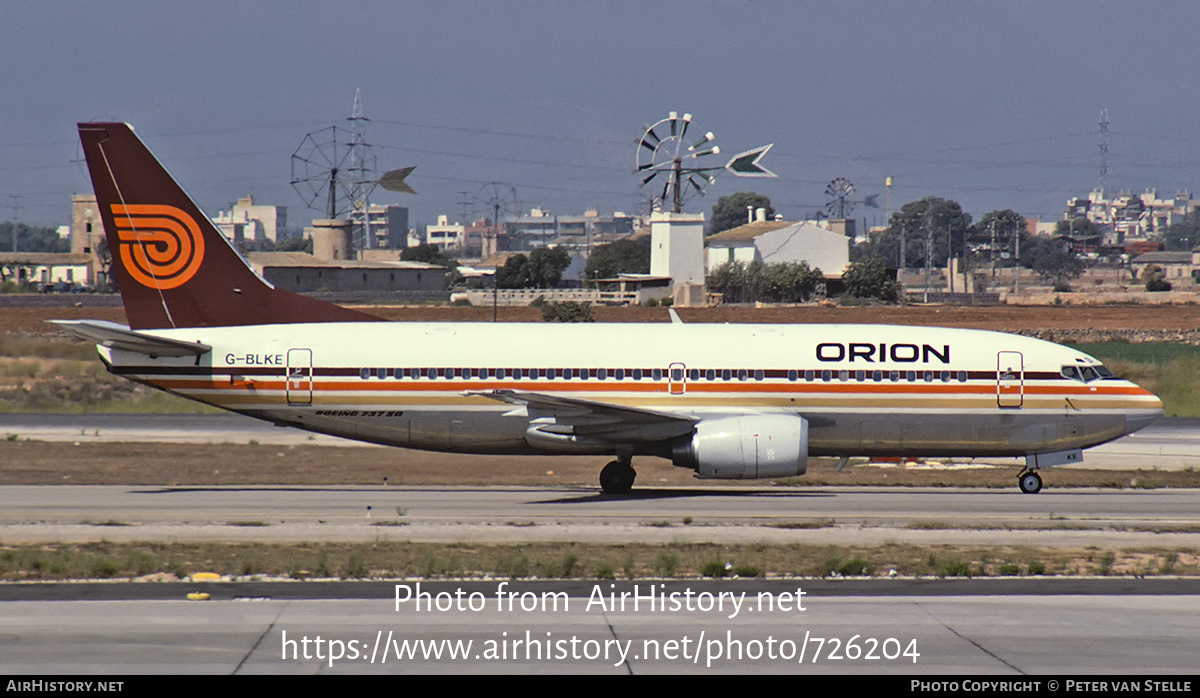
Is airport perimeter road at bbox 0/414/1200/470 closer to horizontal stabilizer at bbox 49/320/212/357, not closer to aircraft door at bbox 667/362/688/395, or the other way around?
horizontal stabilizer at bbox 49/320/212/357

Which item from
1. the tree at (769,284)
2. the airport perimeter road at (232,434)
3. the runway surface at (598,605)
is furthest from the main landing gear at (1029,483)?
the tree at (769,284)

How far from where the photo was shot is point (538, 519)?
25328 mm

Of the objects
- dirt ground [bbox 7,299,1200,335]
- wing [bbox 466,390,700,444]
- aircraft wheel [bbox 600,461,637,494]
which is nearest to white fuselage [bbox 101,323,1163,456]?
wing [bbox 466,390,700,444]

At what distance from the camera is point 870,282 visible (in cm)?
13012

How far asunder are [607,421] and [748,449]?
3304mm

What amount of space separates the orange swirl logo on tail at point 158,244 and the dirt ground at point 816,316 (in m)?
50.9

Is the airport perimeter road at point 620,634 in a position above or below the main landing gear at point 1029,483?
above

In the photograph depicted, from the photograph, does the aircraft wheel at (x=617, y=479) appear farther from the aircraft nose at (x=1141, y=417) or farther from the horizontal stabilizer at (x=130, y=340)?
the aircraft nose at (x=1141, y=417)

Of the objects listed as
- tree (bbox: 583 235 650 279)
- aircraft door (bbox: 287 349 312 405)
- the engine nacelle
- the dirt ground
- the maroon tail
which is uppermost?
tree (bbox: 583 235 650 279)

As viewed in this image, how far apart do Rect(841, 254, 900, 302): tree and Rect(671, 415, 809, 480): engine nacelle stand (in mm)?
100106

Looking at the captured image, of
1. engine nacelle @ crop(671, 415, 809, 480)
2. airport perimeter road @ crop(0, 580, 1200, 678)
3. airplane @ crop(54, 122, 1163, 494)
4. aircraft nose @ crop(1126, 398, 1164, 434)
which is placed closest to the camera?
airport perimeter road @ crop(0, 580, 1200, 678)

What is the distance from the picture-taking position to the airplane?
2956 cm

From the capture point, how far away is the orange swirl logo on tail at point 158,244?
3034cm

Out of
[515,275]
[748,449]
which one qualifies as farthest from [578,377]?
[515,275]
